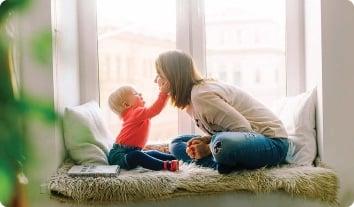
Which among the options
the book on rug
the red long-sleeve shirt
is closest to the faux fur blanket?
the book on rug

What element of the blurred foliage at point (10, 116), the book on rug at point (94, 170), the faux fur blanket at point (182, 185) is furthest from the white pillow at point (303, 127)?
the blurred foliage at point (10, 116)

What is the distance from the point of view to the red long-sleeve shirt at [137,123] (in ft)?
5.86

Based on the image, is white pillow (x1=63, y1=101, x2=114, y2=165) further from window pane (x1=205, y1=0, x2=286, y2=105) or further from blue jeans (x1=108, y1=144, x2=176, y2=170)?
window pane (x1=205, y1=0, x2=286, y2=105)

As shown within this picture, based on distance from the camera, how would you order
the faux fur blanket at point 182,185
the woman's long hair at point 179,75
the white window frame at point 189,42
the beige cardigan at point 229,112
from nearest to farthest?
1. the faux fur blanket at point 182,185
2. the beige cardigan at point 229,112
3. the woman's long hair at point 179,75
4. the white window frame at point 189,42

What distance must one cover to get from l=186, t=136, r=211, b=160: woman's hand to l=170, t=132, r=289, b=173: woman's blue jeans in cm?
2

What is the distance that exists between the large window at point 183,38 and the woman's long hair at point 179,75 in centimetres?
29

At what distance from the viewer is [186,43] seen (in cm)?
205

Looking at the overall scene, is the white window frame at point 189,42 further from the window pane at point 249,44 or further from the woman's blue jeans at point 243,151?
the woman's blue jeans at point 243,151

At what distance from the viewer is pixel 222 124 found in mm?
1647

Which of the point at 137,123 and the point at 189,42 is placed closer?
the point at 137,123

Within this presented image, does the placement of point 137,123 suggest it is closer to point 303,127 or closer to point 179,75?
point 179,75

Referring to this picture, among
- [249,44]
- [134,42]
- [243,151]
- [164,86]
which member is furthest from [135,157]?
[249,44]

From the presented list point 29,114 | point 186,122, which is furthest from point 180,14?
point 29,114

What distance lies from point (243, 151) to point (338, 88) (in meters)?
0.44
